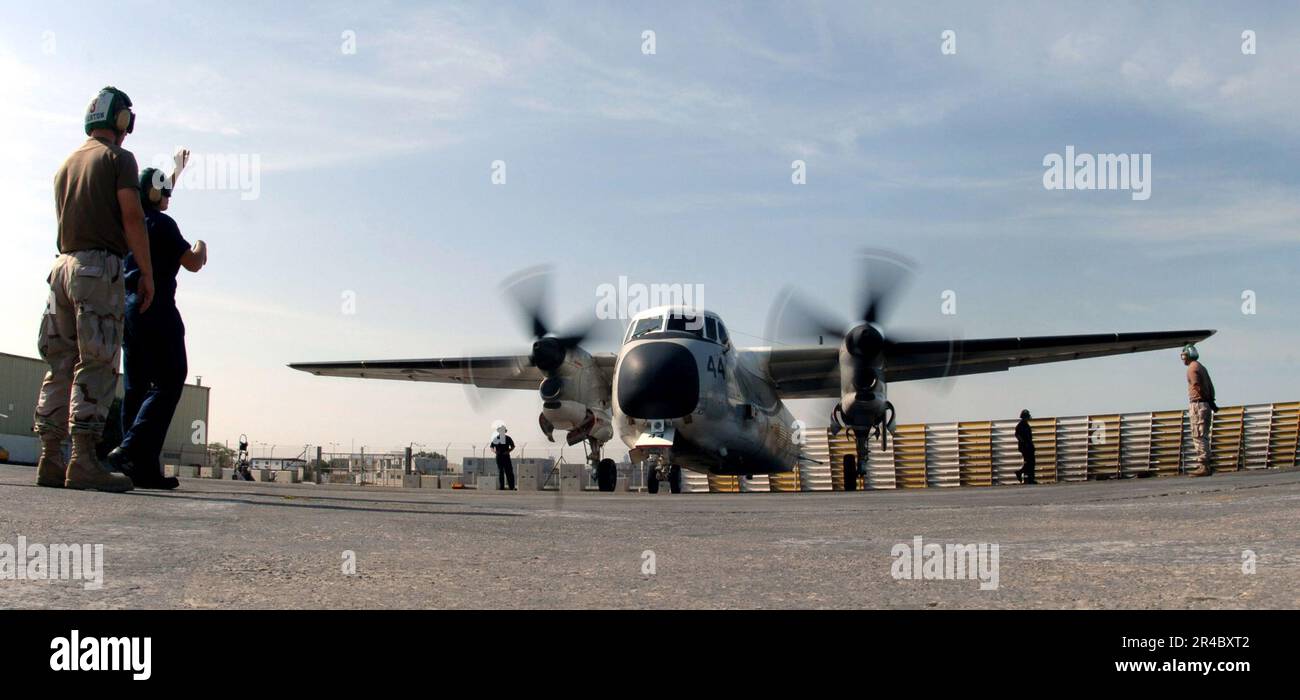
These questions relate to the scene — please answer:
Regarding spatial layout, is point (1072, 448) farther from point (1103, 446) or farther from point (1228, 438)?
point (1228, 438)

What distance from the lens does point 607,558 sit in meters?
4.04

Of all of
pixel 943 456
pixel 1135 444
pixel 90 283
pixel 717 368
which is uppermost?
pixel 90 283

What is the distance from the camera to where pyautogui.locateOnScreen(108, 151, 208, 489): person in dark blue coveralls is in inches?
284

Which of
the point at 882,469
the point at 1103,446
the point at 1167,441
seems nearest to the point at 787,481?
the point at 882,469

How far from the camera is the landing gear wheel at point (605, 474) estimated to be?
2162 cm

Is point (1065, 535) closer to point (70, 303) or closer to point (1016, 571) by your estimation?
point (1016, 571)

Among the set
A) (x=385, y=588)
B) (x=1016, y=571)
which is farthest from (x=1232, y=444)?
(x=385, y=588)

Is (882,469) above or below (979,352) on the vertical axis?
below

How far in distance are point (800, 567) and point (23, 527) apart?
3.50m

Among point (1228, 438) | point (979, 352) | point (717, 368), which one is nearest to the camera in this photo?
point (717, 368)

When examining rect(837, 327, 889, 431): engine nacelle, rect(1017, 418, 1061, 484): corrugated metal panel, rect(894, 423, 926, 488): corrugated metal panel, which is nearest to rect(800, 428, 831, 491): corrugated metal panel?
rect(894, 423, 926, 488): corrugated metal panel

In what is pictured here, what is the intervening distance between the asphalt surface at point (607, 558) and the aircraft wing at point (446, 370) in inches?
771

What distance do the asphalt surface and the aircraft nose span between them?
393 inches

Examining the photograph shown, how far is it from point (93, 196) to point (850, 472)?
65.0ft
